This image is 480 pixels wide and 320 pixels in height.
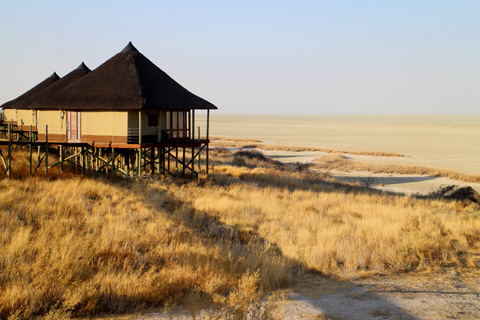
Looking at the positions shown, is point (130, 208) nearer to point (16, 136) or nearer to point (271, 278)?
point (271, 278)

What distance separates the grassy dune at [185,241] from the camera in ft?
23.9

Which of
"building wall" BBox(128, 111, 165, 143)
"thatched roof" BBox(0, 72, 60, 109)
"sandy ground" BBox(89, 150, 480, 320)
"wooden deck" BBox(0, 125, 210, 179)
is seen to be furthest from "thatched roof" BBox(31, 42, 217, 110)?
"sandy ground" BBox(89, 150, 480, 320)

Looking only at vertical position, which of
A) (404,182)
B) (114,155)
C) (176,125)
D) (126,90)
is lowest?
(404,182)

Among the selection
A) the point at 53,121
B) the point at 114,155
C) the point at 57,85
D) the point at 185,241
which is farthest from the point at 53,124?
the point at 185,241

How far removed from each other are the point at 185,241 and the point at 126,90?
11.9 m

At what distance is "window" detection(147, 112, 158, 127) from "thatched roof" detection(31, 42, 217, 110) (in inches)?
43.8

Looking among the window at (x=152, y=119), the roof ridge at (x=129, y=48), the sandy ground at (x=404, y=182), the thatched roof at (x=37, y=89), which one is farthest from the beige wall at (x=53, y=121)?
the sandy ground at (x=404, y=182)

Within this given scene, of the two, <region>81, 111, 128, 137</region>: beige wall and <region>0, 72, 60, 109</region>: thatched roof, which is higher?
<region>0, 72, 60, 109</region>: thatched roof

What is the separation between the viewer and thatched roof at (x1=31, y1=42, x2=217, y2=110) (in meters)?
20.8

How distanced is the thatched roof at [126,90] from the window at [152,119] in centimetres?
111

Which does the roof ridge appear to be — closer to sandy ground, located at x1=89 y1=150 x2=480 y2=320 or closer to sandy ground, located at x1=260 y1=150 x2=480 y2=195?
sandy ground, located at x1=260 y1=150 x2=480 y2=195

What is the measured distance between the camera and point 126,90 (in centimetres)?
2139

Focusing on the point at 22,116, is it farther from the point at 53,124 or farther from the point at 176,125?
the point at 176,125

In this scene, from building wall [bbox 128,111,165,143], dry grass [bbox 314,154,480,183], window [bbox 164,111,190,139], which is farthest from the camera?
dry grass [bbox 314,154,480,183]
